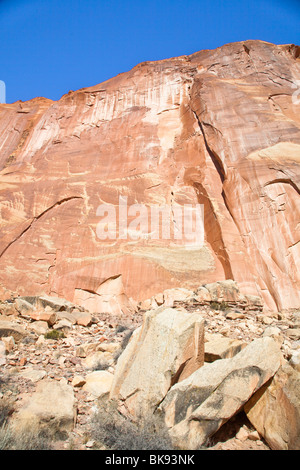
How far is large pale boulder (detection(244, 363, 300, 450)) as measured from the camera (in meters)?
4.10

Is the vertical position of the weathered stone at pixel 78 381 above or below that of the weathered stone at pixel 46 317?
below

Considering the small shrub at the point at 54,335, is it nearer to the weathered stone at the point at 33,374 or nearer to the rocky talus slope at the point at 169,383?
the rocky talus slope at the point at 169,383

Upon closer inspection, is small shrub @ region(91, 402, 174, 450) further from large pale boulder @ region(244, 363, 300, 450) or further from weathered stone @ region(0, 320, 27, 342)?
weathered stone @ region(0, 320, 27, 342)

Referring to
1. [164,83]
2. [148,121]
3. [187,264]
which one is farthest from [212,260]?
[164,83]

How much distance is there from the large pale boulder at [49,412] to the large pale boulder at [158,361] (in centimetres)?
95

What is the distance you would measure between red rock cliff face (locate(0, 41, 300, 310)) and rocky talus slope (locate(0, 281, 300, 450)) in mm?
4915

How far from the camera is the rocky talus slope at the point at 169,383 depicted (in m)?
4.38

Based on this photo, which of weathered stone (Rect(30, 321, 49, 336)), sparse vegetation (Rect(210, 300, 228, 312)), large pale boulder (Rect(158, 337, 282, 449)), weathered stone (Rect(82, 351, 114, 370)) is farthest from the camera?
sparse vegetation (Rect(210, 300, 228, 312))

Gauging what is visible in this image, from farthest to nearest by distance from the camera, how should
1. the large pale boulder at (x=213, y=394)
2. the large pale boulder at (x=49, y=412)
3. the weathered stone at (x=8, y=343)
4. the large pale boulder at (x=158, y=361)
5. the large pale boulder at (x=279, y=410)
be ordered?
1. the weathered stone at (x=8, y=343)
2. the large pale boulder at (x=158, y=361)
3. the large pale boulder at (x=49, y=412)
4. the large pale boulder at (x=213, y=394)
5. the large pale boulder at (x=279, y=410)

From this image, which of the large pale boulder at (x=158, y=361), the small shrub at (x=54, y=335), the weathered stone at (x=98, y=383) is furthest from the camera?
the small shrub at (x=54, y=335)

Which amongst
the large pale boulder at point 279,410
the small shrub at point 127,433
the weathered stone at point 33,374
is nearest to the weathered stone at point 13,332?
the weathered stone at point 33,374

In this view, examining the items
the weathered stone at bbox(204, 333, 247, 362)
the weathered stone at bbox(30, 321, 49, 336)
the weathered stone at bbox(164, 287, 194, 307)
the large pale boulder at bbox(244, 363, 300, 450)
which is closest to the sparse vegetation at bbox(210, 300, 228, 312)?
the weathered stone at bbox(164, 287, 194, 307)

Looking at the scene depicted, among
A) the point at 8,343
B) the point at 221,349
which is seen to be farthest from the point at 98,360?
the point at 221,349

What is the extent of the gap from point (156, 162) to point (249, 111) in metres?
5.76
